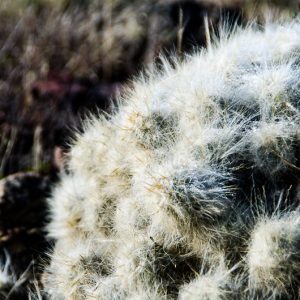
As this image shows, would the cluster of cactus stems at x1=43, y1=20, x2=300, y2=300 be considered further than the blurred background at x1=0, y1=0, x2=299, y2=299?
No

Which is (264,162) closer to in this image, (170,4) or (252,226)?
(252,226)

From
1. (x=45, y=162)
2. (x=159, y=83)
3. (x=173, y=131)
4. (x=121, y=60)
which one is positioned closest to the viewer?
(x=173, y=131)

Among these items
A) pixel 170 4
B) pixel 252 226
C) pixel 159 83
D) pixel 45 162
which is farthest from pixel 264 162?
pixel 170 4

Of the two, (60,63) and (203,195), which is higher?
(60,63)

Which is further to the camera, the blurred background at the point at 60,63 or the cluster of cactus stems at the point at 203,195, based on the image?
the blurred background at the point at 60,63
